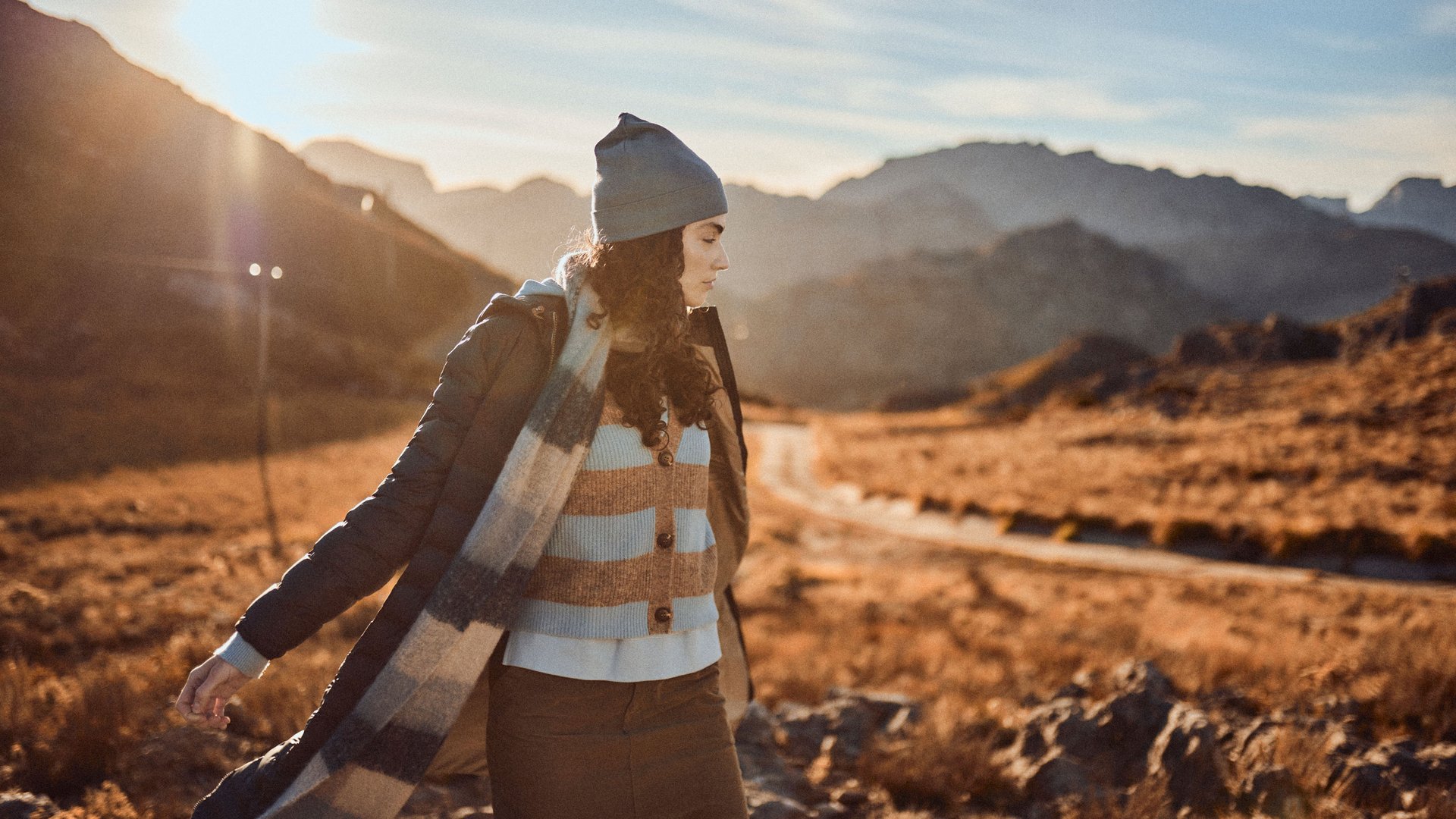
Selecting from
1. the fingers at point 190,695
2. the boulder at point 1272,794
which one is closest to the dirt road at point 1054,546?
the boulder at point 1272,794

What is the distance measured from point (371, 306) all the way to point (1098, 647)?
5160 cm

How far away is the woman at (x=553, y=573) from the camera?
5.84 feet

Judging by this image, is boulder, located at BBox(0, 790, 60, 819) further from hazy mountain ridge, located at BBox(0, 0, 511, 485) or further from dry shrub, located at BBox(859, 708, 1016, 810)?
hazy mountain ridge, located at BBox(0, 0, 511, 485)

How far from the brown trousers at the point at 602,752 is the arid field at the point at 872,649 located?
2027mm

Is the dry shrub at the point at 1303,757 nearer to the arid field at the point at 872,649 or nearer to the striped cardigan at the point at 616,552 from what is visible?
the arid field at the point at 872,649

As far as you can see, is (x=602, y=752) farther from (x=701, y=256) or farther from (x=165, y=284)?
(x=165, y=284)

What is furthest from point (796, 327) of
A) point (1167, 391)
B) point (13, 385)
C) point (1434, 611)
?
point (1434, 611)

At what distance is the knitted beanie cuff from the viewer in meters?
2.02

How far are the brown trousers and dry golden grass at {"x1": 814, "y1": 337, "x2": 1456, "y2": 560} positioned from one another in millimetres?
18833

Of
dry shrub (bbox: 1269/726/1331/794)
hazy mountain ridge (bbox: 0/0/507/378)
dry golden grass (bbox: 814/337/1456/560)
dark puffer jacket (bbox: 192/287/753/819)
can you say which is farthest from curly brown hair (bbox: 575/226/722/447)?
dry golden grass (bbox: 814/337/1456/560)

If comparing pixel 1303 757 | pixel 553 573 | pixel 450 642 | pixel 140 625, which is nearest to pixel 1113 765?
pixel 1303 757

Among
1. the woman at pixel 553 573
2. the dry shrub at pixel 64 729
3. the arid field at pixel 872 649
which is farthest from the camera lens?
the arid field at pixel 872 649

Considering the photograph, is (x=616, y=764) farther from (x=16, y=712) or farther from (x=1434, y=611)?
(x=1434, y=611)

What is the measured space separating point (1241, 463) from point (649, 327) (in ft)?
93.6
